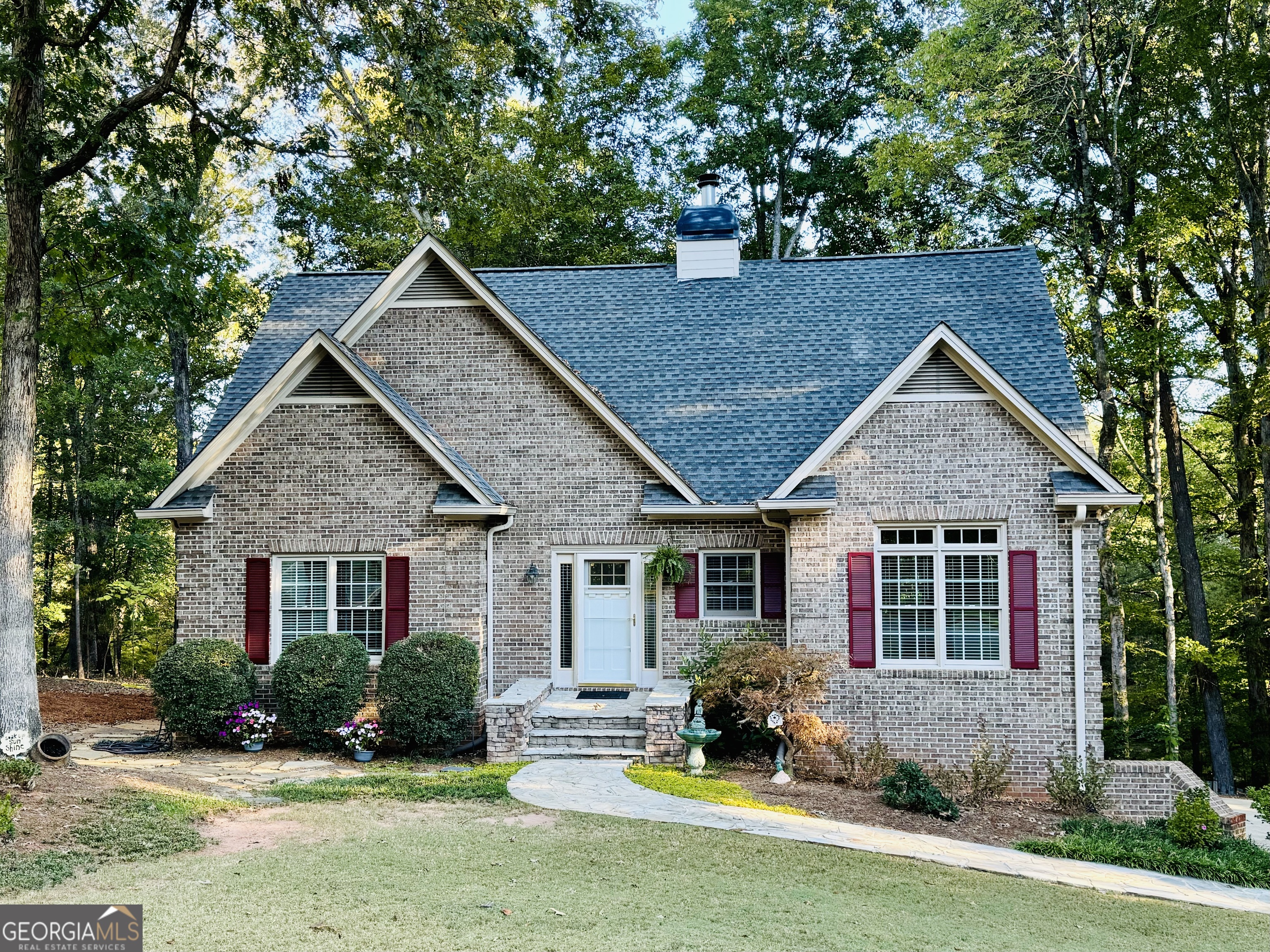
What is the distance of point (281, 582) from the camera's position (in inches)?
542

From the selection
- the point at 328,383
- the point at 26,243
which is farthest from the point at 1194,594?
the point at 26,243

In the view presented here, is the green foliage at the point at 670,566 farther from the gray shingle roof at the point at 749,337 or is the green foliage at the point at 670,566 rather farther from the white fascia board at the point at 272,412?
the white fascia board at the point at 272,412

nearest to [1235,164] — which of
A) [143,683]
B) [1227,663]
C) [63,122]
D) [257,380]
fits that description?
[1227,663]

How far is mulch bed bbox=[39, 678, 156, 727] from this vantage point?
1516cm

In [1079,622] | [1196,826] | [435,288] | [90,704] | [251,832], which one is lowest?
[1196,826]

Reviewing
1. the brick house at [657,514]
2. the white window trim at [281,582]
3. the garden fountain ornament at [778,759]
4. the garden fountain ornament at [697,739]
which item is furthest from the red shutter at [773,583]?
the white window trim at [281,582]

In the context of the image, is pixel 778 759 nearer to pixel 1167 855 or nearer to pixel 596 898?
pixel 1167 855

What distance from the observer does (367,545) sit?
44.5 feet

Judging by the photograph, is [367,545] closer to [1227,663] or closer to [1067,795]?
[1067,795]

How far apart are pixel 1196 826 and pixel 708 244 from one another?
12.2 meters

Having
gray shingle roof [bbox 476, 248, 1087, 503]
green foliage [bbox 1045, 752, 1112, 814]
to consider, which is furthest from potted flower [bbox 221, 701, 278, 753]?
green foliage [bbox 1045, 752, 1112, 814]

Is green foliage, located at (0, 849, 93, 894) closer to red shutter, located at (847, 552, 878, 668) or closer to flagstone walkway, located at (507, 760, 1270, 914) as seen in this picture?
flagstone walkway, located at (507, 760, 1270, 914)

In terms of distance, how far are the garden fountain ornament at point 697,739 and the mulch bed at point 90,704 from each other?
892 centimetres

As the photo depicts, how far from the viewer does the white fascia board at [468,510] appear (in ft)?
43.2
